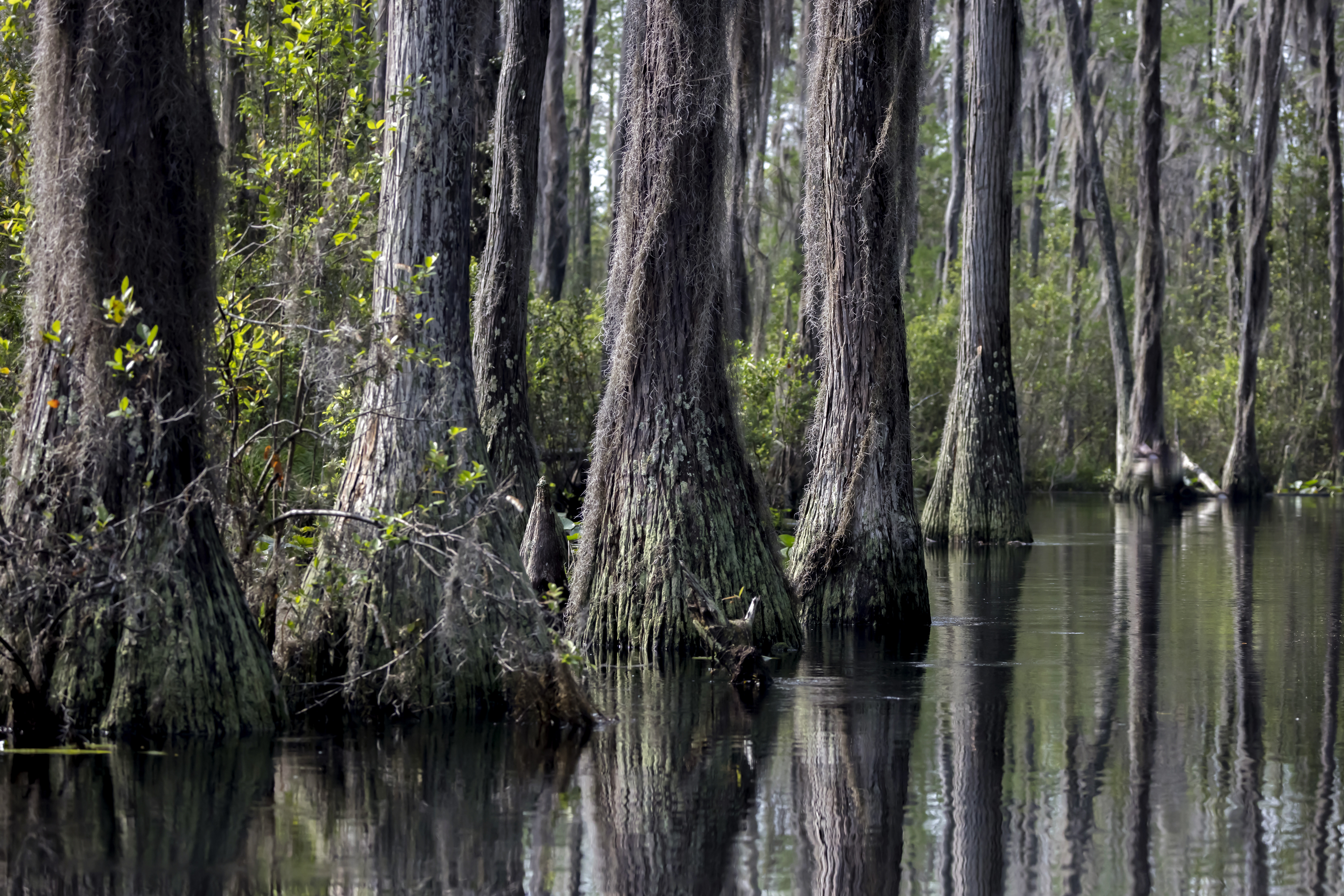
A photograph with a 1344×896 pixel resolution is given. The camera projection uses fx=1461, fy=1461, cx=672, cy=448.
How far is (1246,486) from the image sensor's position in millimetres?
30484

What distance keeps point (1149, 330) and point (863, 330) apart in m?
19.5

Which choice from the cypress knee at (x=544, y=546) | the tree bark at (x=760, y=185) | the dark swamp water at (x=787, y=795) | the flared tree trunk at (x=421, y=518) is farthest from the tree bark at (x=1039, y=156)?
the flared tree trunk at (x=421, y=518)

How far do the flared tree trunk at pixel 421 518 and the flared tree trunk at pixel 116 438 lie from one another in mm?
682

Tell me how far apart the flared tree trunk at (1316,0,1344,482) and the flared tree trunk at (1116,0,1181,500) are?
15.3 ft

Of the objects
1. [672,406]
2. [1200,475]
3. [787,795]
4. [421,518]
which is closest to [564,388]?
[672,406]

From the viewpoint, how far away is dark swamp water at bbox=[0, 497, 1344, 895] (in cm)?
494

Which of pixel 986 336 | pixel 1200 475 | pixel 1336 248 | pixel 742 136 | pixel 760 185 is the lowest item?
pixel 1200 475

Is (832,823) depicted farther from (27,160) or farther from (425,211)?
(27,160)

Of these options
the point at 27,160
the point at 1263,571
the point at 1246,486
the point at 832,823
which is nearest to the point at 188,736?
the point at 832,823

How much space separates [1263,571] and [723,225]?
8.52 metres

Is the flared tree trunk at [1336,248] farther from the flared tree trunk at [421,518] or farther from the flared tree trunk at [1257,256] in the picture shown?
the flared tree trunk at [421,518]

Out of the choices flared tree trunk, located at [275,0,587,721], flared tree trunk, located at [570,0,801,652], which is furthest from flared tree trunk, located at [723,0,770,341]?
flared tree trunk, located at [275,0,587,721]

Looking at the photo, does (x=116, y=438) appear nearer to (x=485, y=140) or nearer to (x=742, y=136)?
(x=485, y=140)

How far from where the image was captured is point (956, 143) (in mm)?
35344
